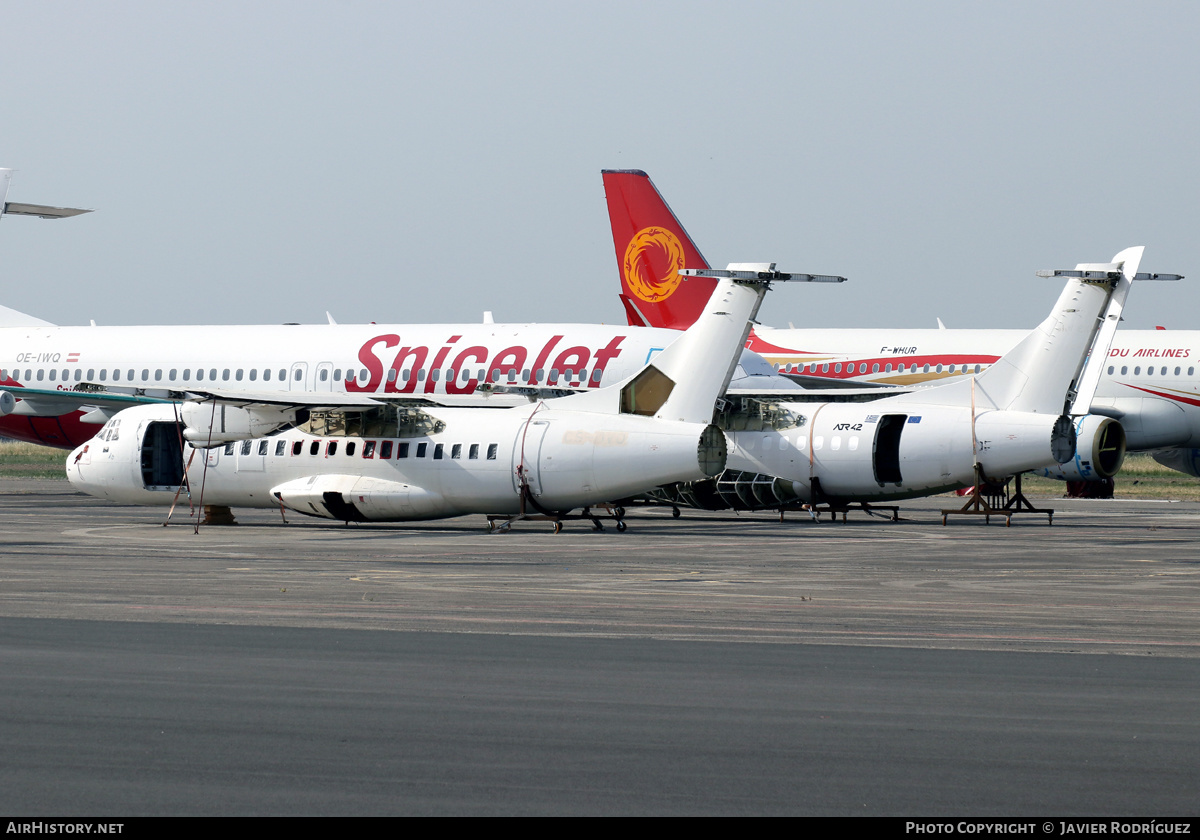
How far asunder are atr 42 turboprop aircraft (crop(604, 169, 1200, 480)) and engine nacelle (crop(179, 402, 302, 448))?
62.2 feet

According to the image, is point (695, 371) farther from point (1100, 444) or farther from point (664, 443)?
point (1100, 444)

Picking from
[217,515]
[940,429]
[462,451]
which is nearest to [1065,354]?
[940,429]

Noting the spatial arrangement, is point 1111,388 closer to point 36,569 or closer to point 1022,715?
point 36,569

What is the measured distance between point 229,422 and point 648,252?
2931 cm

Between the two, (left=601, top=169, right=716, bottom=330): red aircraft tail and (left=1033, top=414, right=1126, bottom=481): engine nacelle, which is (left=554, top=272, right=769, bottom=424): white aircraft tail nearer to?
(left=1033, top=414, right=1126, bottom=481): engine nacelle

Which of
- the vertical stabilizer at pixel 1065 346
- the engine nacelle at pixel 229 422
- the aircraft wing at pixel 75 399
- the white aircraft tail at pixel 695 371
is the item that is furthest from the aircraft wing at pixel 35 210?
the vertical stabilizer at pixel 1065 346

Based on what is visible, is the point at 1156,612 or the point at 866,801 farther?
the point at 1156,612

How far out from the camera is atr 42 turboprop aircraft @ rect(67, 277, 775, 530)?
34156mm

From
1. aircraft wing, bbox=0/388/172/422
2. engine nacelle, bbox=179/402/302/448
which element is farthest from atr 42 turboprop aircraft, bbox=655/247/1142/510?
aircraft wing, bbox=0/388/172/422

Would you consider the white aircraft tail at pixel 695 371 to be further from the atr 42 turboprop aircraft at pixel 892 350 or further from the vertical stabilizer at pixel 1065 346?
the atr 42 turboprop aircraft at pixel 892 350

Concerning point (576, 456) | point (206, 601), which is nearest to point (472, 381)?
point (576, 456)

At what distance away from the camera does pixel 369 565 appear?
1034 inches

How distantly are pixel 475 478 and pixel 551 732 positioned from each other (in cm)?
2488

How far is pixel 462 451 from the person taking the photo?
36125 mm
